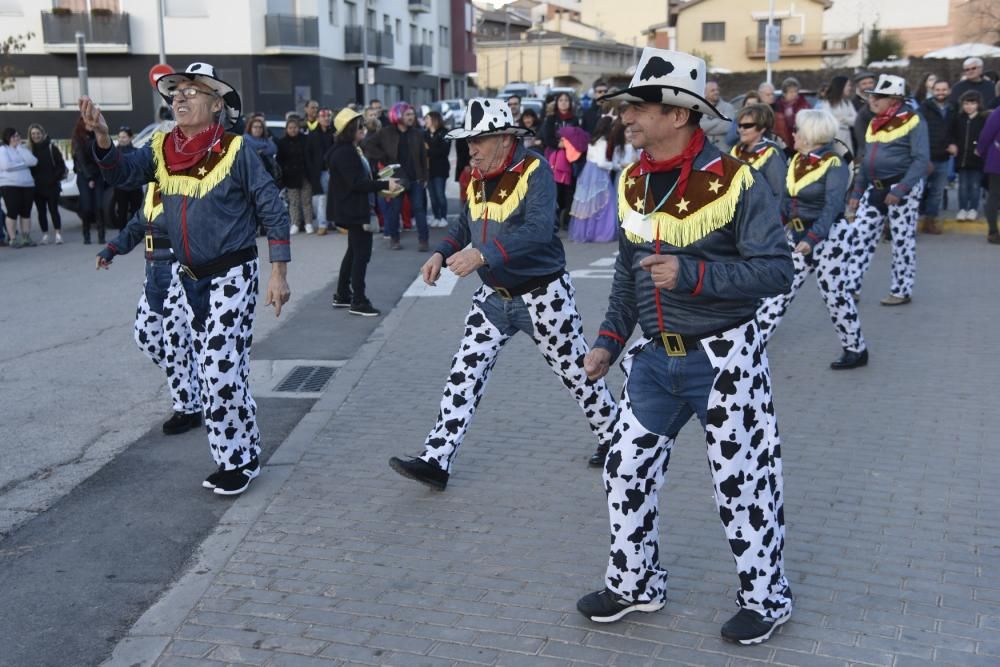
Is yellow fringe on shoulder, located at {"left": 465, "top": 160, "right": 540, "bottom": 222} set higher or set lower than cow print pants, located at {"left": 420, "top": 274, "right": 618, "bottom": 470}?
higher

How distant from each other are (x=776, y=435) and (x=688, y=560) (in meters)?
0.97

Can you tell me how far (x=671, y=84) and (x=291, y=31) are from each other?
45568mm

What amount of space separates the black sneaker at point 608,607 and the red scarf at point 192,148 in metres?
2.83

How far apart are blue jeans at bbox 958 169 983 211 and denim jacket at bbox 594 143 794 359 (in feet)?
43.3

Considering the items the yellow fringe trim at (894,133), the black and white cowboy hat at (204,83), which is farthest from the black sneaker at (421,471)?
the yellow fringe trim at (894,133)

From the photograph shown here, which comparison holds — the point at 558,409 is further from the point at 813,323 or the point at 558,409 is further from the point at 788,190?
the point at 813,323

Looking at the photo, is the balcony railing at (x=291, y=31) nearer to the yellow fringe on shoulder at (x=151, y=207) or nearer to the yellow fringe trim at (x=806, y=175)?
the yellow fringe trim at (x=806, y=175)

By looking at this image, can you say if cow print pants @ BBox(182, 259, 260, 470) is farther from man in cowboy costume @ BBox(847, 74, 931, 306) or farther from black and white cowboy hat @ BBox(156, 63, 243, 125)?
man in cowboy costume @ BBox(847, 74, 931, 306)

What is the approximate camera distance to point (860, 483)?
5500mm

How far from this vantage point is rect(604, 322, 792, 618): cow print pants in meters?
3.69

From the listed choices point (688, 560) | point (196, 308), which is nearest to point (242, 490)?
point (196, 308)

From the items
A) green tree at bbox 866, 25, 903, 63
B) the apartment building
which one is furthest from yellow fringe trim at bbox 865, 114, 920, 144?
green tree at bbox 866, 25, 903, 63

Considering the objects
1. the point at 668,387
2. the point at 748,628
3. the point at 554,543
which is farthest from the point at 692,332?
the point at 554,543

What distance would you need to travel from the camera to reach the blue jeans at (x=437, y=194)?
657 inches
